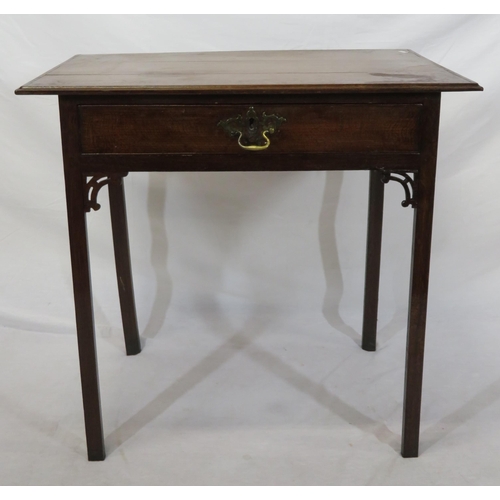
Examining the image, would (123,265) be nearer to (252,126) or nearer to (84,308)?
(84,308)

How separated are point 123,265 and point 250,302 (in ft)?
2.37

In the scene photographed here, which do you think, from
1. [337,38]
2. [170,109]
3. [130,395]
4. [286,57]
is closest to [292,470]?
[130,395]

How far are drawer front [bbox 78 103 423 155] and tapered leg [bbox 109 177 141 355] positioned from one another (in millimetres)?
554

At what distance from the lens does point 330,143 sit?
82.0 inches

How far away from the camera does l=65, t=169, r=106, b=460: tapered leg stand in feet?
6.97

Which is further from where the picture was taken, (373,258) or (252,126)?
(373,258)

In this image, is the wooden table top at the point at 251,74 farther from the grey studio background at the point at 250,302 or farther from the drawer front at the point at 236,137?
the grey studio background at the point at 250,302

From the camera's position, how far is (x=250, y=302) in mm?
3393

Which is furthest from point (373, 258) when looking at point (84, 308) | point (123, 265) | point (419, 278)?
point (84, 308)

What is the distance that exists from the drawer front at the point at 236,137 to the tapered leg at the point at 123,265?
0.55 m

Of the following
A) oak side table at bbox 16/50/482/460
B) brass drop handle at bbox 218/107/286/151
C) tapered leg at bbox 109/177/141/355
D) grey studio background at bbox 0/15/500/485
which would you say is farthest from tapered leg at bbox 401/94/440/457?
tapered leg at bbox 109/177/141/355

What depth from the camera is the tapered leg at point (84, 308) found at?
2.12 metres

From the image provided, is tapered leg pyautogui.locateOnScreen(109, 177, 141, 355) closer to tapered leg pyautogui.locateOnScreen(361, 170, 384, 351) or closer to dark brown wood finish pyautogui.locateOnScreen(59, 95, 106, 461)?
dark brown wood finish pyautogui.locateOnScreen(59, 95, 106, 461)

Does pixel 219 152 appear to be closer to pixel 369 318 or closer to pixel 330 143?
pixel 330 143
